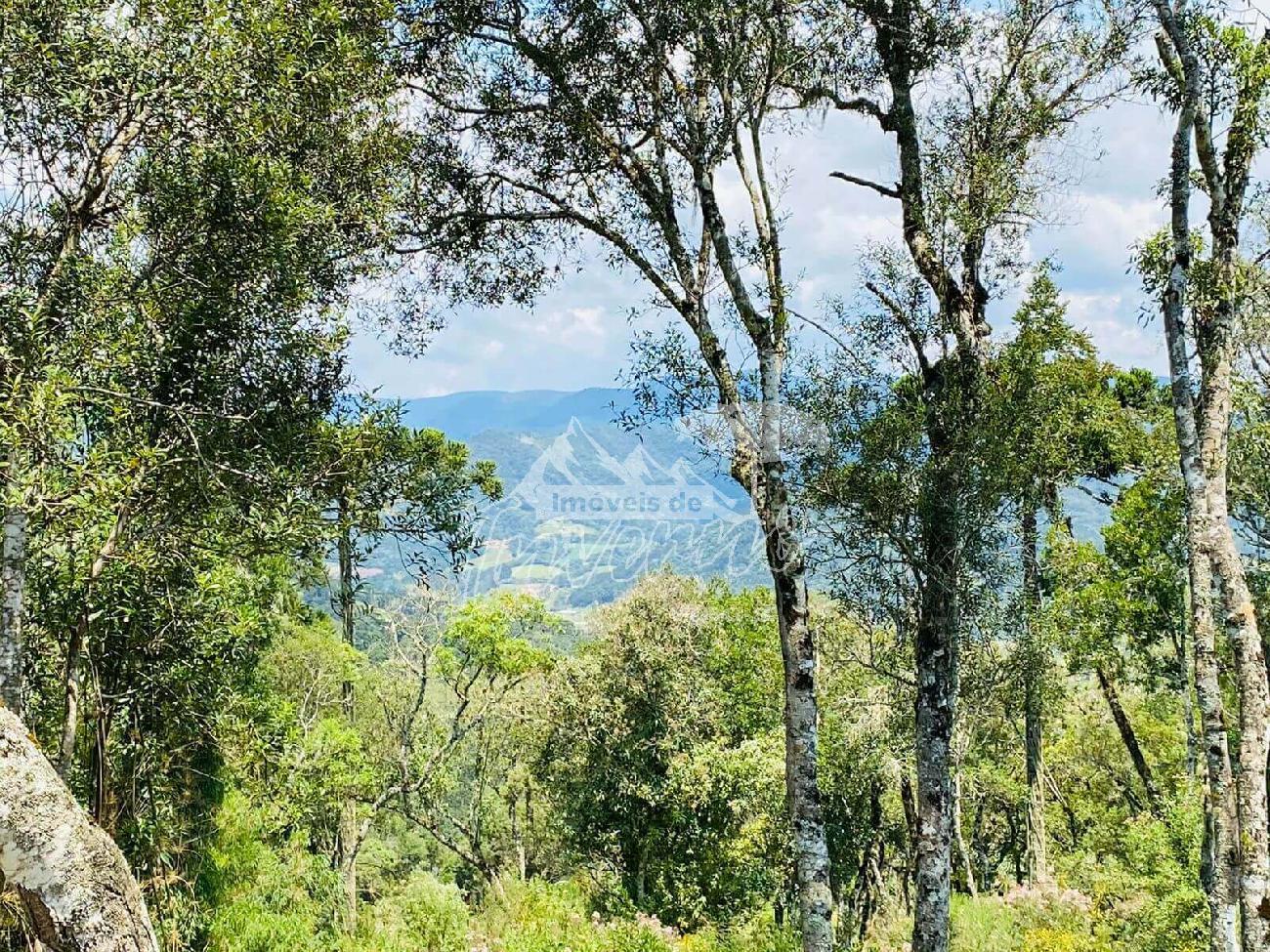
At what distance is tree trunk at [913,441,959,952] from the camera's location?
782 cm

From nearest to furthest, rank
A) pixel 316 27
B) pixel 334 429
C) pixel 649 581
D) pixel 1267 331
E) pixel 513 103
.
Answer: pixel 316 27 < pixel 334 429 < pixel 513 103 < pixel 1267 331 < pixel 649 581

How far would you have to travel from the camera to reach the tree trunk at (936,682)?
7.82 meters

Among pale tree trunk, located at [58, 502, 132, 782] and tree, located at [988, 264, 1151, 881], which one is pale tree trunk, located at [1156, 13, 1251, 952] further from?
pale tree trunk, located at [58, 502, 132, 782]

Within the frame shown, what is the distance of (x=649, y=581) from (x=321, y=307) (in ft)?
40.6

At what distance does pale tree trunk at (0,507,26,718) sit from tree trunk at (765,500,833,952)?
16.4 feet

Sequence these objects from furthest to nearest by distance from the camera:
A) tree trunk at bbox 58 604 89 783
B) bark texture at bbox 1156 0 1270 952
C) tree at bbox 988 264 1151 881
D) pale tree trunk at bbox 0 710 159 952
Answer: tree at bbox 988 264 1151 881 < bark texture at bbox 1156 0 1270 952 < tree trunk at bbox 58 604 89 783 < pale tree trunk at bbox 0 710 159 952

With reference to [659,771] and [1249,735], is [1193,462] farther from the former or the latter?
[659,771]

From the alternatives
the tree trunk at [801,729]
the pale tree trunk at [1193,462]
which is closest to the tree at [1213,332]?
the pale tree trunk at [1193,462]

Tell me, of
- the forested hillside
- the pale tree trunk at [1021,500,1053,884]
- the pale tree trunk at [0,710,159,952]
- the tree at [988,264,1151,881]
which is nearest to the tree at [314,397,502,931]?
the forested hillside

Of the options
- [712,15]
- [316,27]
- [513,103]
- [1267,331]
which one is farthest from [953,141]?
[316,27]

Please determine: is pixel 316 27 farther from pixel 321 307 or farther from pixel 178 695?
pixel 178 695

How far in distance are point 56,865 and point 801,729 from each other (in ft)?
16.1

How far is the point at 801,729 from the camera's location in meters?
6.27

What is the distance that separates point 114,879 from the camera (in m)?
2.63
